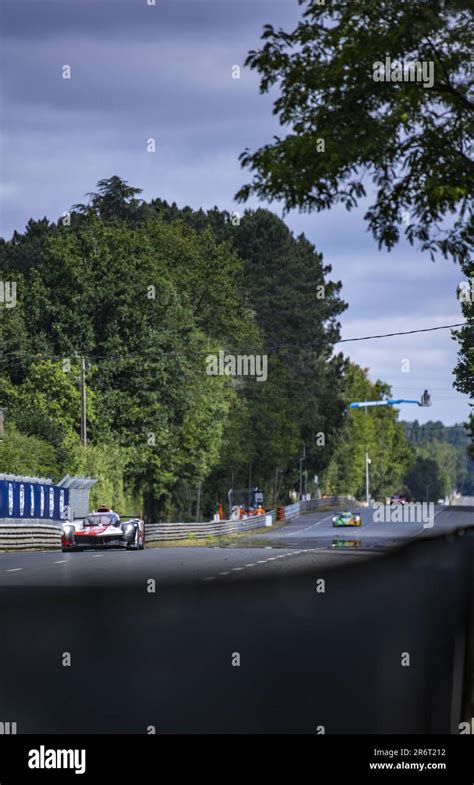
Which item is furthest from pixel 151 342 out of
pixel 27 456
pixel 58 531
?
pixel 58 531

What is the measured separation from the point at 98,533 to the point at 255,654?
28664 mm

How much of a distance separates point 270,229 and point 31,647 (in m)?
104

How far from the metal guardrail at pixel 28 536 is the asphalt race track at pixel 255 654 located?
2137cm

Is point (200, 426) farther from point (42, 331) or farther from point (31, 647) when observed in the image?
point (31, 647)

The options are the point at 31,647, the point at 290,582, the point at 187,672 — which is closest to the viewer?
the point at 187,672

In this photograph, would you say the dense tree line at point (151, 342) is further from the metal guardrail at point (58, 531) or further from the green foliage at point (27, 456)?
the metal guardrail at point (58, 531)

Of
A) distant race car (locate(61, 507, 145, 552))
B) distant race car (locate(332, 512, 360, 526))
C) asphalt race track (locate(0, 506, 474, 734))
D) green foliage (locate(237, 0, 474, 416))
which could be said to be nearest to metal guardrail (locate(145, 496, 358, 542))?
distant race car (locate(332, 512, 360, 526))

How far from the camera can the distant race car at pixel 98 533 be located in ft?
133

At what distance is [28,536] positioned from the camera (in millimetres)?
44656

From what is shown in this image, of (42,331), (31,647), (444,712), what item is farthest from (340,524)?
(444,712)

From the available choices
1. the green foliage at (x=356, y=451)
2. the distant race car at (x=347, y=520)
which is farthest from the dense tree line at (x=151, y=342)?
the green foliage at (x=356, y=451)

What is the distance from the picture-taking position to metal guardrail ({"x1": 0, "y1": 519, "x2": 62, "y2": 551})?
42.1 meters

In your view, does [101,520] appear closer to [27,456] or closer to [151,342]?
[27,456]

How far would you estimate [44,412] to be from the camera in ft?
230
